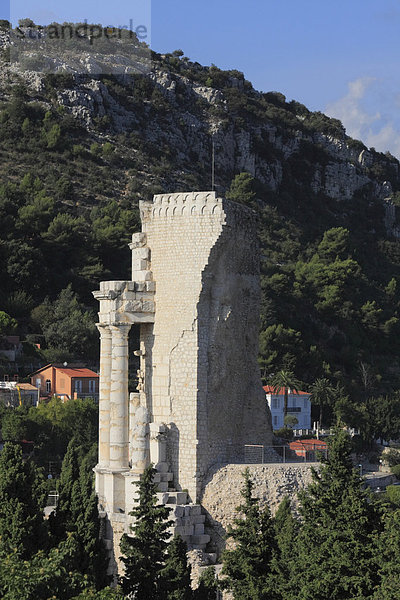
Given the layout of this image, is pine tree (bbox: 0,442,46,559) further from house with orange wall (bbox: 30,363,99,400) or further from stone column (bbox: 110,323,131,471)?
house with orange wall (bbox: 30,363,99,400)

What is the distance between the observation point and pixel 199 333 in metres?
21.9

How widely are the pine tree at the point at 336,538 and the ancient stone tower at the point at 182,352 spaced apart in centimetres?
312

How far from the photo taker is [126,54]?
112812 mm

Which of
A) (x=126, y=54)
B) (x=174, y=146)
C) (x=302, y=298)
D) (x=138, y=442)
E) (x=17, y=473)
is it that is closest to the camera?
(x=17, y=473)

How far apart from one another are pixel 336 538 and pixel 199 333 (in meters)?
5.18

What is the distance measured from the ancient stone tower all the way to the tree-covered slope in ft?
148

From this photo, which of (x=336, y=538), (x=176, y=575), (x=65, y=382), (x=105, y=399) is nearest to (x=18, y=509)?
(x=176, y=575)

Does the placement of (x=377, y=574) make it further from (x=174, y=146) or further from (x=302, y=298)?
(x=174, y=146)

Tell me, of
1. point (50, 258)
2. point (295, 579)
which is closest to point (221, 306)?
point (295, 579)

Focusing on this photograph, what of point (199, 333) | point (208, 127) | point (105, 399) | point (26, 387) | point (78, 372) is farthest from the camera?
point (208, 127)

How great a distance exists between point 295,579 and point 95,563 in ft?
12.6

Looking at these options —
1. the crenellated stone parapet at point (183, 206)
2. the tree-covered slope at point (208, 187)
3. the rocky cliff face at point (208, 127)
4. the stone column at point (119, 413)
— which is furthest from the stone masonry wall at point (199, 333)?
the rocky cliff face at point (208, 127)

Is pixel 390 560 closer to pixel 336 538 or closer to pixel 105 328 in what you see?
pixel 336 538

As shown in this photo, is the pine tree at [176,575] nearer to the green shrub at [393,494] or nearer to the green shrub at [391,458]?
the green shrub at [393,494]
